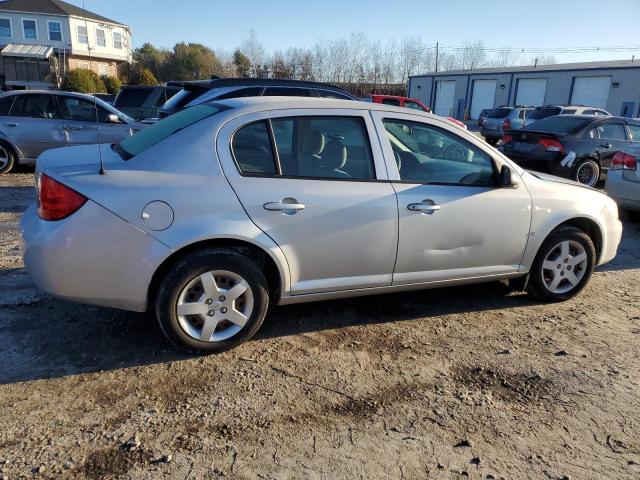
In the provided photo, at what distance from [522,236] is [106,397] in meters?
3.30

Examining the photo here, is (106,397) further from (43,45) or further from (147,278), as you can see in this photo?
(43,45)

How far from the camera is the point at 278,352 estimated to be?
3506 millimetres

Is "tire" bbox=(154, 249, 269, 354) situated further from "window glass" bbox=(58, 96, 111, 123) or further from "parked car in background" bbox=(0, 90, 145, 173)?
"window glass" bbox=(58, 96, 111, 123)

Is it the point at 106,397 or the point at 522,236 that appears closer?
the point at 106,397

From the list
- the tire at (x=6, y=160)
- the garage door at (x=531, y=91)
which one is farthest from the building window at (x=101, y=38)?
the tire at (x=6, y=160)

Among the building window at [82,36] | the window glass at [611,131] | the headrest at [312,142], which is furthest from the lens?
the building window at [82,36]

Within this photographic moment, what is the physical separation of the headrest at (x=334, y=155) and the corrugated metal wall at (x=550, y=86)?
36.0 meters

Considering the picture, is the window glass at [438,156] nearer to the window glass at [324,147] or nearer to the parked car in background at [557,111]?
the window glass at [324,147]

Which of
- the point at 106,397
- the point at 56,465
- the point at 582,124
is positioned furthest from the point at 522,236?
the point at 582,124

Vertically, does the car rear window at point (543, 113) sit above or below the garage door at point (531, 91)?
below

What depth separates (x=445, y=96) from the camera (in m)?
48.9

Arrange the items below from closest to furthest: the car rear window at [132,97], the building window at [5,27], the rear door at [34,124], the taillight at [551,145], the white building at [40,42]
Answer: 1. the rear door at [34,124]
2. the taillight at [551,145]
3. the car rear window at [132,97]
4. the white building at [40,42]
5. the building window at [5,27]

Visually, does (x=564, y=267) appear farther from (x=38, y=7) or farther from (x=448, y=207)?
(x=38, y=7)

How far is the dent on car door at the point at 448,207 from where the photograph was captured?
145 inches
